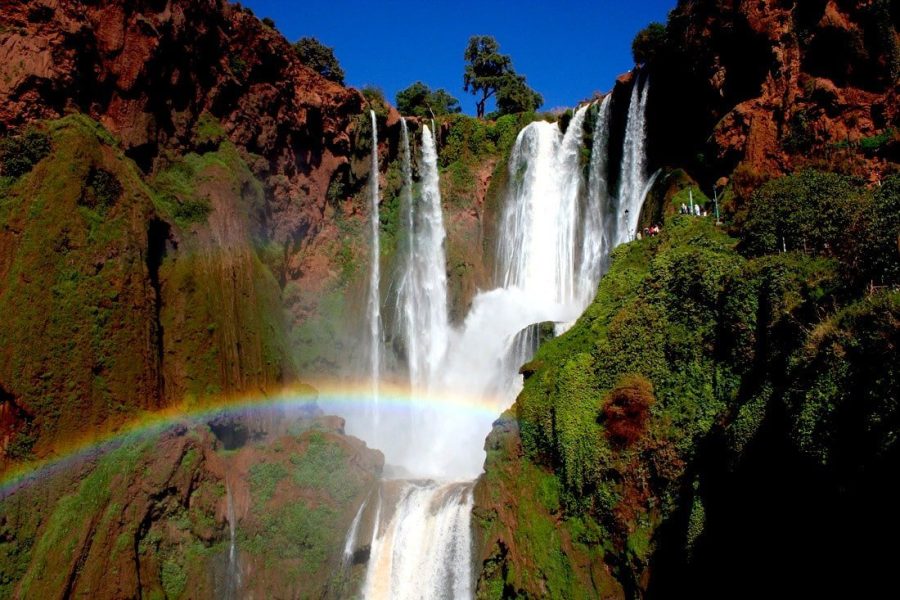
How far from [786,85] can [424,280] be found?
19980 mm

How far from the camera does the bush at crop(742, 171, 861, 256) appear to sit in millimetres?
16469

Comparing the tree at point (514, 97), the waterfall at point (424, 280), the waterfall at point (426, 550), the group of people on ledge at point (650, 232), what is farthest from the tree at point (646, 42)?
the waterfall at point (426, 550)

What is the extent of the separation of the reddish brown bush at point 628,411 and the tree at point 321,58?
3218 centimetres

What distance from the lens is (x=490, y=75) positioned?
5466 centimetres

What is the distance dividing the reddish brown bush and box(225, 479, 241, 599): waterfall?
11903 millimetres

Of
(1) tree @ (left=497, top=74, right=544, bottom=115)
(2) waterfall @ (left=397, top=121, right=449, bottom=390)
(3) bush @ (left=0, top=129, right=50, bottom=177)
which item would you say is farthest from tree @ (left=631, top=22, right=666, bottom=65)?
(3) bush @ (left=0, top=129, right=50, bottom=177)

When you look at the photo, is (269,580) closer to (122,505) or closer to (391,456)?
(122,505)

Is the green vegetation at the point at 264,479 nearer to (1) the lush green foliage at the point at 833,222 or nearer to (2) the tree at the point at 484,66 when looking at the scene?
(1) the lush green foliage at the point at 833,222

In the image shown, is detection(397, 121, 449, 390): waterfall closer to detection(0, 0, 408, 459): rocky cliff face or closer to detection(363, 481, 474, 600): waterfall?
detection(0, 0, 408, 459): rocky cliff face

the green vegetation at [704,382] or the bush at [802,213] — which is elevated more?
the bush at [802,213]

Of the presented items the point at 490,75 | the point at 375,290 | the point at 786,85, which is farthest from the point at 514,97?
the point at 786,85

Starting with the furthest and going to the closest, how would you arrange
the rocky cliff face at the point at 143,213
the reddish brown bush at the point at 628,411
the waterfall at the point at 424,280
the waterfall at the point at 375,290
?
the waterfall at the point at 424,280
the waterfall at the point at 375,290
the rocky cliff face at the point at 143,213
the reddish brown bush at the point at 628,411

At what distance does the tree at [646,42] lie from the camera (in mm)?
31511

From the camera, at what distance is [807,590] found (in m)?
11.4
